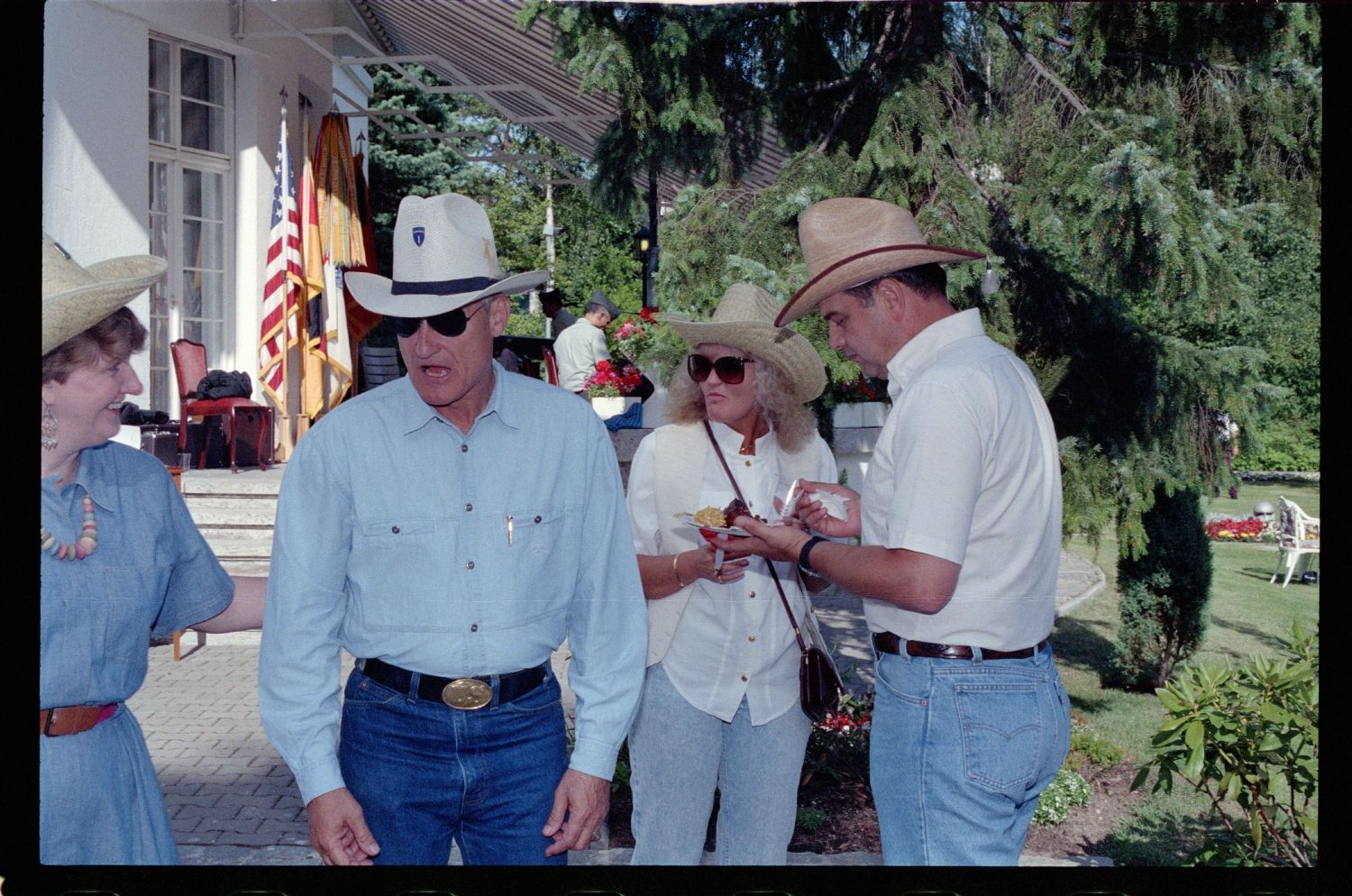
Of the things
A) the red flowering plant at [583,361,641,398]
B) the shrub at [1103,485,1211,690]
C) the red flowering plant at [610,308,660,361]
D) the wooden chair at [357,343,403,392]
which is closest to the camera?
the wooden chair at [357,343,403,392]

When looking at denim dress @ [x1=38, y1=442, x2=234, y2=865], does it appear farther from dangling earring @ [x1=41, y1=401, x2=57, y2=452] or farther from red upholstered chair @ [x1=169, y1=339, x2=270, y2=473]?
red upholstered chair @ [x1=169, y1=339, x2=270, y2=473]

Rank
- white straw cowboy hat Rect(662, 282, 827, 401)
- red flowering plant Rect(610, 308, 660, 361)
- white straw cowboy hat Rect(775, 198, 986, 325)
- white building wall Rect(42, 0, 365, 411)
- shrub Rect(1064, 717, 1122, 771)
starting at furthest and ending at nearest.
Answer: shrub Rect(1064, 717, 1122, 771)
red flowering plant Rect(610, 308, 660, 361)
white straw cowboy hat Rect(662, 282, 827, 401)
white building wall Rect(42, 0, 365, 411)
white straw cowboy hat Rect(775, 198, 986, 325)

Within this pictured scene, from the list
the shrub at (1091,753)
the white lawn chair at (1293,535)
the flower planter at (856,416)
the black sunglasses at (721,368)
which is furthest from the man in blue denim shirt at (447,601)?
the shrub at (1091,753)

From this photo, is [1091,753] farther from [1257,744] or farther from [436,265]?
[436,265]

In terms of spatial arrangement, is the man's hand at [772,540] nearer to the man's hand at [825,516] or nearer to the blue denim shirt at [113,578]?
the man's hand at [825,516]

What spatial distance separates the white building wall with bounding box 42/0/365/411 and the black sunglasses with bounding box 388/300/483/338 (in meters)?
0.77

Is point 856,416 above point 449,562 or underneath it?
above

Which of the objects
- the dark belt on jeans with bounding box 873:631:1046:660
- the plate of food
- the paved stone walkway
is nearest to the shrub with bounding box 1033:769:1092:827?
the paved stone walkway

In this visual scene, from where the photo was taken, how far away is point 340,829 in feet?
6.32

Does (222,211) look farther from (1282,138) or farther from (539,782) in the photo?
(1282,138)

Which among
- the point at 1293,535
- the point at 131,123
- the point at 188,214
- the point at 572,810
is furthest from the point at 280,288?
the point at 1293,535

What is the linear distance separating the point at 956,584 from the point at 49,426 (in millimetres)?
1606

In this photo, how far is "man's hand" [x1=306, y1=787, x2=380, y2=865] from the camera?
1.92 metres
